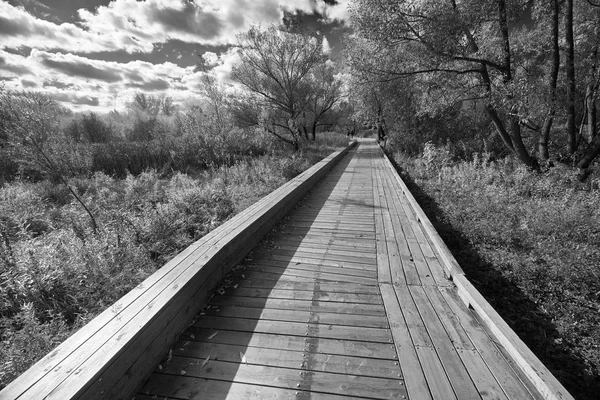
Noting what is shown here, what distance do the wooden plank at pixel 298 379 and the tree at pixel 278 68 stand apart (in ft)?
54.5

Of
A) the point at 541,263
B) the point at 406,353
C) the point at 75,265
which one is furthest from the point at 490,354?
the point at 75,265

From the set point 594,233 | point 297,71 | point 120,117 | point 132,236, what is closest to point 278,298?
point 132,236

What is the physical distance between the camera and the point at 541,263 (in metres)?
3.65

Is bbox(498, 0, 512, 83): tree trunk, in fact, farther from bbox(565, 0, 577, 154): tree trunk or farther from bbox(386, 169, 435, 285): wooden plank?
bbox(386, 169, 435, 285): wooden plank

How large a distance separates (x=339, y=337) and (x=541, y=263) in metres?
3.61

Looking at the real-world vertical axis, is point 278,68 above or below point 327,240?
above

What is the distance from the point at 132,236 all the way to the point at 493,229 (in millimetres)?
6527

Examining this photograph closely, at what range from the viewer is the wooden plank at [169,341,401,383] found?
1.89 meters

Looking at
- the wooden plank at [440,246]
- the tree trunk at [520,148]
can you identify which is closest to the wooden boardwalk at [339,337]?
the wooden plank at [440,246]

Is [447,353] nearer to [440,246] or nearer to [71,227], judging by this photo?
[440,246]

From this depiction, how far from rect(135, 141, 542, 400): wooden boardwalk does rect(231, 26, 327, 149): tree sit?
50.4 feet

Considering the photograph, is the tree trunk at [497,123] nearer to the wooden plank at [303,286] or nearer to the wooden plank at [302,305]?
the wooden plank at [303,286]

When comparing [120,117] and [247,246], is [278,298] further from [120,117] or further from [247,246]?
[120,117]

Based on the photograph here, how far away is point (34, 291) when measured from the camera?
276cm
